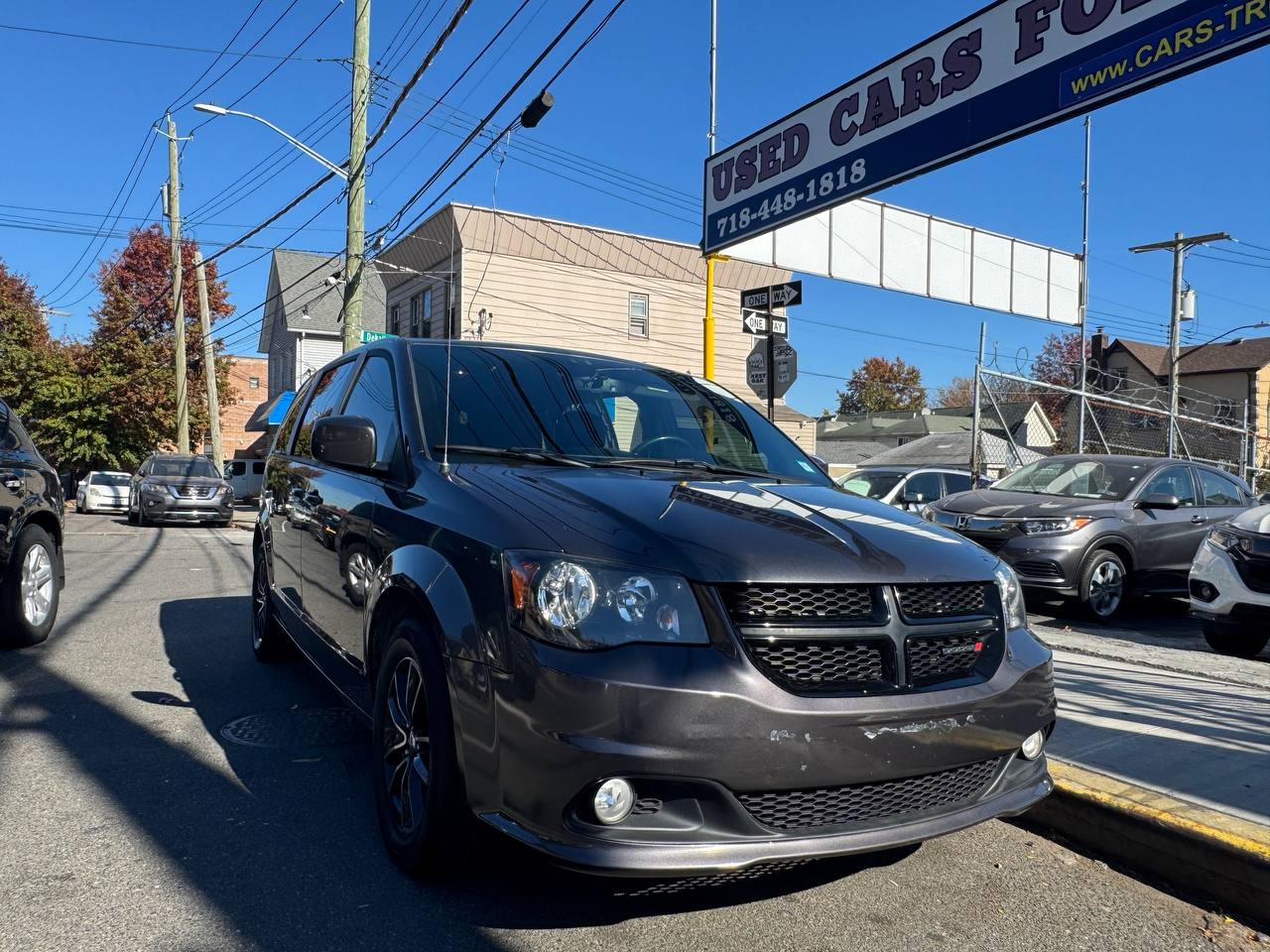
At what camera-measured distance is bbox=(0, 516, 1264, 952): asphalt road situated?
105 inches

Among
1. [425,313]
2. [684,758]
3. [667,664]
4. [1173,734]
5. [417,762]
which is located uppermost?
[425,313]

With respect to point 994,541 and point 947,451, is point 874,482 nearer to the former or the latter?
point 994,541

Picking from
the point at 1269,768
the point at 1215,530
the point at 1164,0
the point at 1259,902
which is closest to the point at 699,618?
the point at 1259,902

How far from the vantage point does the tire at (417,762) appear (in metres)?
2.70

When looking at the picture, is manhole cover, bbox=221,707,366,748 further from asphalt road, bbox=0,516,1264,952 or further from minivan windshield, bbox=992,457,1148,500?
minivan windshield, bbox=992,457,1148,500

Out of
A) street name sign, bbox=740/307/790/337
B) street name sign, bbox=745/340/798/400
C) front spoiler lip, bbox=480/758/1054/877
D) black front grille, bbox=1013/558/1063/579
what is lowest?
black front grille, bbox=1013/558/1063/579

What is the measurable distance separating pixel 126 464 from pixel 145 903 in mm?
33676

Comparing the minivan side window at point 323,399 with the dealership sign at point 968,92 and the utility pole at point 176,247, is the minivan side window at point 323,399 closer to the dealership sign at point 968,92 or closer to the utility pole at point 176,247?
the dealership sign at point 968,92

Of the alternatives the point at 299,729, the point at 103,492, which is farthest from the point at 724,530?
the point at 103,492

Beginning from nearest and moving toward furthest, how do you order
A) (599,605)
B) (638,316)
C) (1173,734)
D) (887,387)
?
(599,605), (1173,734), (638,316), (887,387)

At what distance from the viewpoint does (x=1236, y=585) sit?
21.7 ft

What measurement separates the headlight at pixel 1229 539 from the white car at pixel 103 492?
26005 millimetres

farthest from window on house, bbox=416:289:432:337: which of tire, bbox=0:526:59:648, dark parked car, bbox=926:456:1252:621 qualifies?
tire, bbox=0:526:59:648

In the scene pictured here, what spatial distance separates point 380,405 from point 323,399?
48.9 inches
